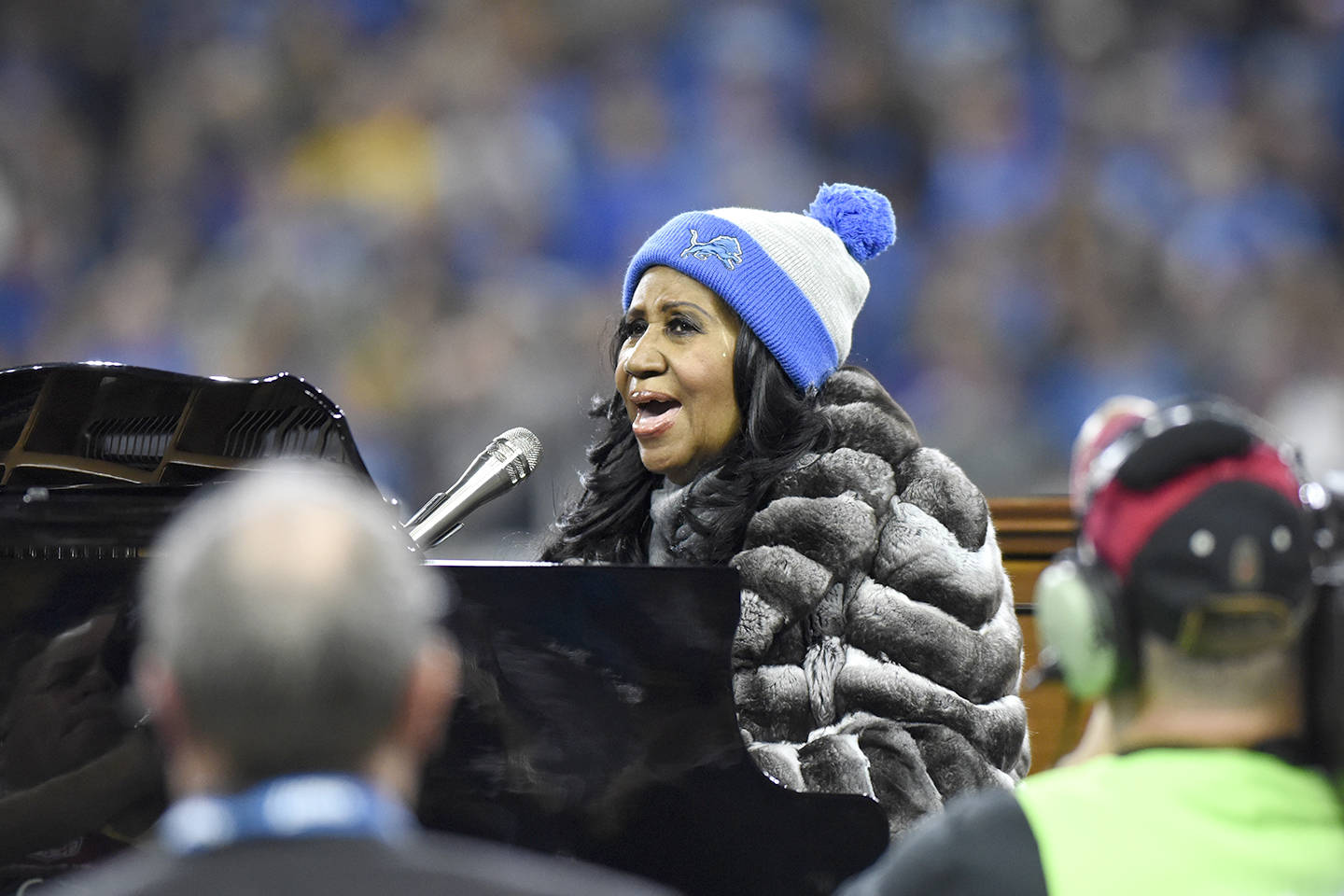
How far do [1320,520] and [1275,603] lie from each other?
0.12 m

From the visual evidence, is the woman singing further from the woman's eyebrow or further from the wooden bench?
the wooden bench

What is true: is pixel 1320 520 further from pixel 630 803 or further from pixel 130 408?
pixel 130 408

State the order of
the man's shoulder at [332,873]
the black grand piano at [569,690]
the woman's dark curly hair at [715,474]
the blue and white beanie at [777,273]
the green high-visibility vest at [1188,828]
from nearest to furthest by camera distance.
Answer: the man's shoulder at [332,873]
the green high-visibility vest at [1188,828]
the black grand piano at [569,690]
the woman's dark curly hair at [715,474]
the blue and white beanie at [777,273]

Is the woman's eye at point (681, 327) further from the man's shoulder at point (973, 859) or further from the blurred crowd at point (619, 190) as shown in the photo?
the blurred crowd at point (619, 190)

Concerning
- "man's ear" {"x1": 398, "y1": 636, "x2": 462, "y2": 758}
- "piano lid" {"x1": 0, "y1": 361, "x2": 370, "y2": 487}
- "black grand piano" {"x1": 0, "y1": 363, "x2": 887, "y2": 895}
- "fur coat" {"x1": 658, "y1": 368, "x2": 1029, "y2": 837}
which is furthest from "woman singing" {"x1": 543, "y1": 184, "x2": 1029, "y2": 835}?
"man's ear" {"x1": 398, "y1": 636, "x2": 462, "y2": 758}

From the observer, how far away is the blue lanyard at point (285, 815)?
0.94m

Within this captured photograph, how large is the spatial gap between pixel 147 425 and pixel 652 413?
1033 millimetres

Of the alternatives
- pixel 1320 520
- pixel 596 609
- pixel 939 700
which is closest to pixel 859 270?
pixel 939 700

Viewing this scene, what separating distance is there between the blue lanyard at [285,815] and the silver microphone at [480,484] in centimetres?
162

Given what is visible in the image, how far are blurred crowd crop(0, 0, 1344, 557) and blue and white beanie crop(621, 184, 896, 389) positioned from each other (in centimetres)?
211

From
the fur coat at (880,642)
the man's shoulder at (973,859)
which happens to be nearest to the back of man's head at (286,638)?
the man's shoulder at (973,859)

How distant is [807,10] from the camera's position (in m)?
6.55

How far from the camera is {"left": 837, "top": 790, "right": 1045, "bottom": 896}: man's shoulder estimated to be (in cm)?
122

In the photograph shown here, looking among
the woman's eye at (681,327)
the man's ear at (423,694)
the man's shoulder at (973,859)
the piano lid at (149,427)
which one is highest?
the woman's eye at (681,327)
